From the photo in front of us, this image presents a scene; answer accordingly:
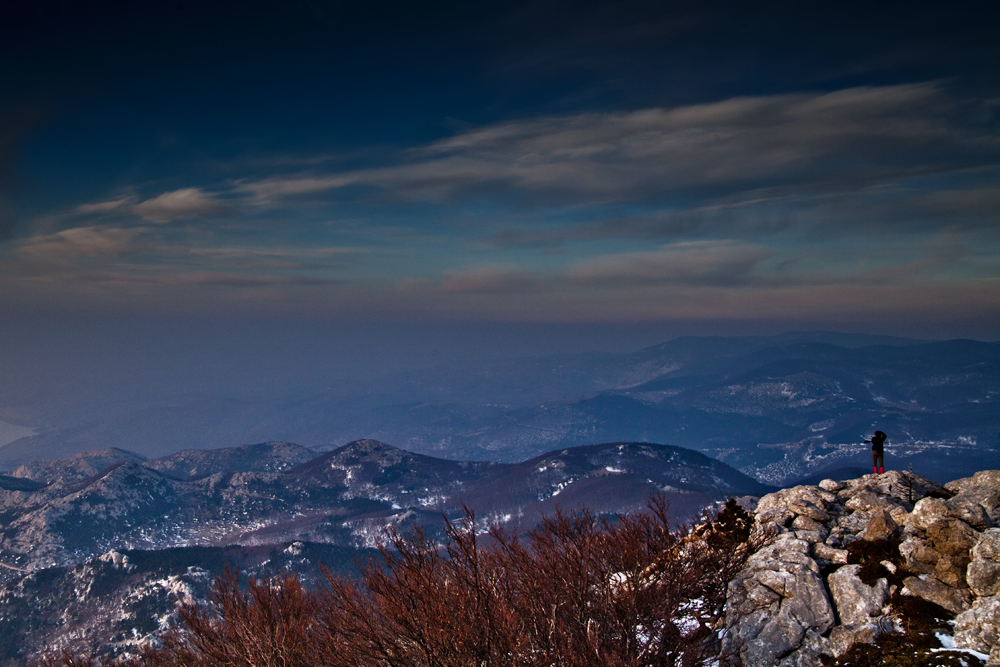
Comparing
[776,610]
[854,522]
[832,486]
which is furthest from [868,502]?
[776,610]

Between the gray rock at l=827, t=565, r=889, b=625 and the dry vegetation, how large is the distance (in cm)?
634

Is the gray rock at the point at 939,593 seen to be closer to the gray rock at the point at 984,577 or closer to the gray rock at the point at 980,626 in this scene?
the gray rock at the point at 984,577

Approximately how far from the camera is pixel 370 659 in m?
28.7

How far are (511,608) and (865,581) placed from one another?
824 inches

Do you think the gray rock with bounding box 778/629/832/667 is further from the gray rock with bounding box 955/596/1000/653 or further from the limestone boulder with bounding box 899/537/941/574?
the limestone boulder with bounding box 899/537/941/574

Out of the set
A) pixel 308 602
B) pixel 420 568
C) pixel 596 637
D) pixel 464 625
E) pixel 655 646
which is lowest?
pixel 308 602

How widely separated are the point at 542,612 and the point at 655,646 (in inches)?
258

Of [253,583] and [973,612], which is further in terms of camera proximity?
[253,583]

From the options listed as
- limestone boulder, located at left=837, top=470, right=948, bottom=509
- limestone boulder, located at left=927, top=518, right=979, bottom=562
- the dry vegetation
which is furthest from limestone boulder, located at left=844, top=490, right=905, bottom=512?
the dry vegetation

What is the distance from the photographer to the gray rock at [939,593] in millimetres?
29628

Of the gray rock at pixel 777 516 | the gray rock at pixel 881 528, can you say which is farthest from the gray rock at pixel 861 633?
the gray rock at pixel 777 516

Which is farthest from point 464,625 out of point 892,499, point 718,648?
point 892,499

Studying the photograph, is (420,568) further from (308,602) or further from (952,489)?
(952,489)

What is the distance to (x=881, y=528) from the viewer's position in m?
35.6
